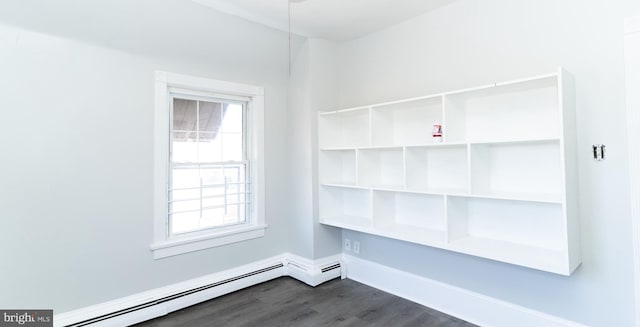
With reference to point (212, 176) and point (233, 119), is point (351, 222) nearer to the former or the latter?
point (212, 176)

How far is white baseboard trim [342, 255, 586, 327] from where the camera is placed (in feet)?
6.94

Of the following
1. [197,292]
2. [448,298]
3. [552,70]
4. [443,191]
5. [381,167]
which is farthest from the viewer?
[381,167]

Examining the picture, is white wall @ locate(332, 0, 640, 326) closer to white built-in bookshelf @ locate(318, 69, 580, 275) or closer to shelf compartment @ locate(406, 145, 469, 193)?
white built-in bookshelf @ locate(318, 69, 580, 275)

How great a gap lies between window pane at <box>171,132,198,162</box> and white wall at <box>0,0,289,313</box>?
0.75 ft

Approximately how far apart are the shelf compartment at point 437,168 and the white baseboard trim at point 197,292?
1.34m

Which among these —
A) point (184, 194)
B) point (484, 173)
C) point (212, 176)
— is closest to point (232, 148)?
point (212, 176)

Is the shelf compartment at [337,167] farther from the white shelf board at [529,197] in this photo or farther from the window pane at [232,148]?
the white shelf board at [529,197]

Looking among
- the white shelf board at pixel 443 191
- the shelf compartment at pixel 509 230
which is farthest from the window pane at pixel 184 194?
the shelf compartment at pixel 509 230

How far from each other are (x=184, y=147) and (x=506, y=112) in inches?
103

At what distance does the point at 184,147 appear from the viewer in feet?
9.03

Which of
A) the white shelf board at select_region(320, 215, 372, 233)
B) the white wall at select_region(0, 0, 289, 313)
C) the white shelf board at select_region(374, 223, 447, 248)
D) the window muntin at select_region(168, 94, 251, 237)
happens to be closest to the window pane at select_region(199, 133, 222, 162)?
the window muntin at select_region(168, 94, 251, 237)

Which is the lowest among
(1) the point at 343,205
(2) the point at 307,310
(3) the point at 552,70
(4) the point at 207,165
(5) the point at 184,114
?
(2) the point at 307,310

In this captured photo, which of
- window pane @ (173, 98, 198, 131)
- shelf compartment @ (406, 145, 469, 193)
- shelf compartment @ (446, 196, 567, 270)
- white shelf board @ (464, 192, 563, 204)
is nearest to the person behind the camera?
white shelf board @ (464, 192, 563, 204)

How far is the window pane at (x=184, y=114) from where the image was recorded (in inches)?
107
